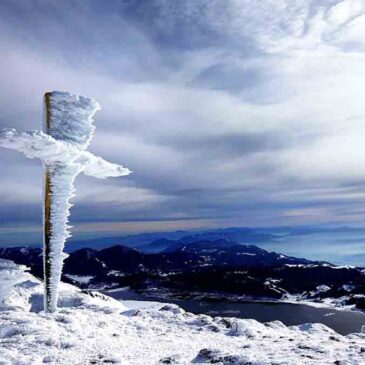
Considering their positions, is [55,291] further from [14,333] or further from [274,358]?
[274,358]

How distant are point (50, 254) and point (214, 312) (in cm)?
16561

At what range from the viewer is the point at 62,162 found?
3059 centimetres

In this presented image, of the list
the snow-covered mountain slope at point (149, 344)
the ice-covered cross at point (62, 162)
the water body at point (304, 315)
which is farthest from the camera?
the water body at point (304, 315)

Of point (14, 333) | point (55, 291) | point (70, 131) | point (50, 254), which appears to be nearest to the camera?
point (14, 333)

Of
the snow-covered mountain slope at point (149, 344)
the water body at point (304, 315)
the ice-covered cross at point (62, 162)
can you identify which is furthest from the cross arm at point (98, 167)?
the water body at point (304, 315)

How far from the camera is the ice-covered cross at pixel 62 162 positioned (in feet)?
96.0

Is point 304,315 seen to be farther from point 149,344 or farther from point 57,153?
point 57,153

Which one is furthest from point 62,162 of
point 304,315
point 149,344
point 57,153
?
point 304,315

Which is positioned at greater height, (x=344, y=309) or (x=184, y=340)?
(x=184, y=340)

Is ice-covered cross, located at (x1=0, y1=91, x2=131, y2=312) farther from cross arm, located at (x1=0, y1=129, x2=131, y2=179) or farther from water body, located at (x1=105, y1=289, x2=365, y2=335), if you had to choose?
water body, located at (x1=105, y1=289, x2=365, y2=335)

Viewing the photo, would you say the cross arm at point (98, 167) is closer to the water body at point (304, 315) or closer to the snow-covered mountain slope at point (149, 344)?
the snow-covered mountain slope at point (149, 344)

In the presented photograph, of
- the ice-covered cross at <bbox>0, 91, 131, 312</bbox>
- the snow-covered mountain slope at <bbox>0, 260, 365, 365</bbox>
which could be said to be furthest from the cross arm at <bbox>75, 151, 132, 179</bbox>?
the snow-covered mountain slope at <bbox>0, 260, 365, 365</bbox>

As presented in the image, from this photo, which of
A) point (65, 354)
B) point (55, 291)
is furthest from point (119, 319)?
point (65, 354)

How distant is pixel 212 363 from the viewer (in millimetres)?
21844
